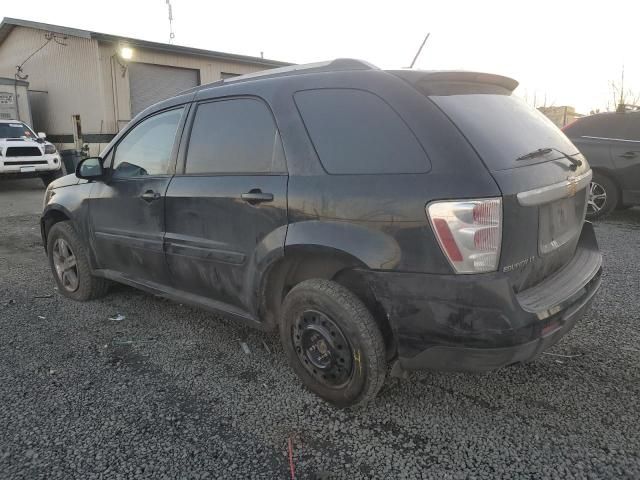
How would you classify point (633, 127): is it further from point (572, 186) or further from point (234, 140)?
point (234, 140)

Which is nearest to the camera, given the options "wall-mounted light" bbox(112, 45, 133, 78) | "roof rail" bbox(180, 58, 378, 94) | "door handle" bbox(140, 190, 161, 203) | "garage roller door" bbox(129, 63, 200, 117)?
"roof rail" bbox(180, 58, 378, 94)

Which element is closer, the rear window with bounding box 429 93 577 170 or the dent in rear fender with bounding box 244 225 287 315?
the rear window with bounding box 429 93 577 170

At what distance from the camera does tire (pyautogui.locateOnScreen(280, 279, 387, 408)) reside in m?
2.39

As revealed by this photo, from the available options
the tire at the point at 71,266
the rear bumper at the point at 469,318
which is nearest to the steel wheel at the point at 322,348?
the rear bumper at the point at 469,318

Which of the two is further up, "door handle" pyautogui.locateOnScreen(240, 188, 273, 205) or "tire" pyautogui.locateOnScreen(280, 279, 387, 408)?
"door handle" pyautogui.locateOnScreen(240, 188, 273, 205)

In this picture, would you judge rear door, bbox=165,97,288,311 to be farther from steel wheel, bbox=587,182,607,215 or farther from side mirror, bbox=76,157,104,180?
steel wheel, bbox=587,182,607,215

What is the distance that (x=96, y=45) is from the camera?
15070mm

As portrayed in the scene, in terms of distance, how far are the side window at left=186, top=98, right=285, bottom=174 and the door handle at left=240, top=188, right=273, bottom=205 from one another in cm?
14

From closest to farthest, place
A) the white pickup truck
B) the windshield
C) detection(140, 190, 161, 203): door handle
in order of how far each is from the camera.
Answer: detection(140, 190, 161, 203): door handle
the white pickup truck
the windshield

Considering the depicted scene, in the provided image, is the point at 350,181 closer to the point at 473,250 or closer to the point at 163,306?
the point at 473,250

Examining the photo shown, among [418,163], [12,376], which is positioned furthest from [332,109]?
[12,376]

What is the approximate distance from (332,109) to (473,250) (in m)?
1.06

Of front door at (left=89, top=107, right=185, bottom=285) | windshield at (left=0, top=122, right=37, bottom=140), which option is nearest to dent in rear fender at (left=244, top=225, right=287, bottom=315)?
front door at (left=89, top=107, right=185, bottom=285)

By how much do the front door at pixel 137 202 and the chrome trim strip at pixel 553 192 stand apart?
2.29 m
